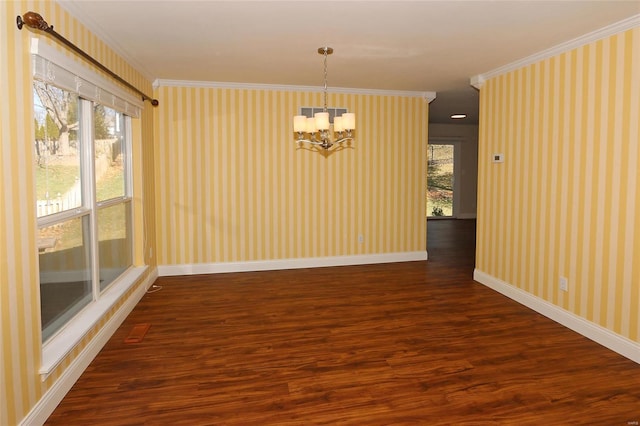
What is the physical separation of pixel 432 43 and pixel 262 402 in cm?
318

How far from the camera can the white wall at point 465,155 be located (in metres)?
10.6

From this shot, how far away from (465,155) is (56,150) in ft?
33.3

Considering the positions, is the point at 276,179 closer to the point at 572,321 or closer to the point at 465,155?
the point at 572,321

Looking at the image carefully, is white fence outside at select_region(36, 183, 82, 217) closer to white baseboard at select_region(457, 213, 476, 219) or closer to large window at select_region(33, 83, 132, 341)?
large window at select_region(33, 83, 132, 341)

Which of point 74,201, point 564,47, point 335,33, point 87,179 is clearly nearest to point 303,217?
point 335,33

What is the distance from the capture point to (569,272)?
359cm

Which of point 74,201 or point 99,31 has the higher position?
point 99,31

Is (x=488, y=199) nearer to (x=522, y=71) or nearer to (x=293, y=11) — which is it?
(x=522, y=71)

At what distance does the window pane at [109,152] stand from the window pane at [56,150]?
42 cm

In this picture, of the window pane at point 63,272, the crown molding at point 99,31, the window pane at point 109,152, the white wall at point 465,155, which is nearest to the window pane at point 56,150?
the window pane at point 63,272

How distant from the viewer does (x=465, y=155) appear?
36.1ft

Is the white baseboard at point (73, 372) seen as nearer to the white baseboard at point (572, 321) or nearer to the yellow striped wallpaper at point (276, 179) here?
the yellow striped wallpaper at point (276, 179)

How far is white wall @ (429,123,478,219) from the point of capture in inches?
419

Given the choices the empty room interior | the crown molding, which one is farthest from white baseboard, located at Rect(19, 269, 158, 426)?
the crown molding
